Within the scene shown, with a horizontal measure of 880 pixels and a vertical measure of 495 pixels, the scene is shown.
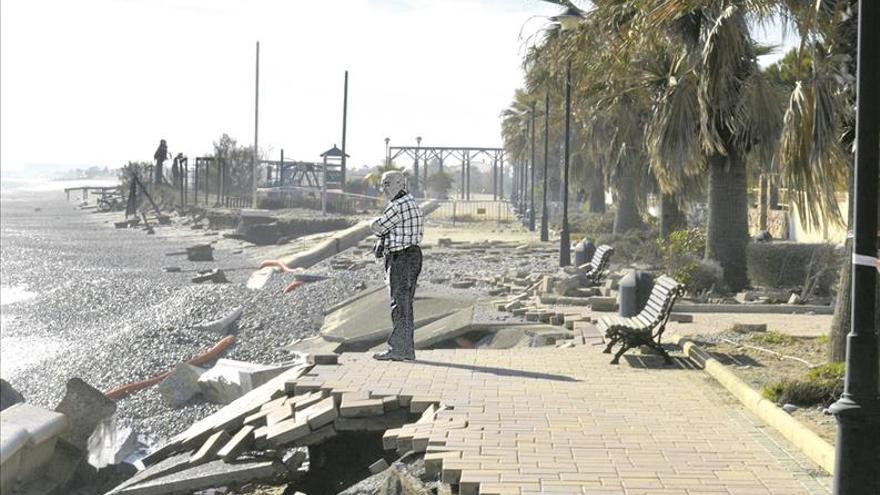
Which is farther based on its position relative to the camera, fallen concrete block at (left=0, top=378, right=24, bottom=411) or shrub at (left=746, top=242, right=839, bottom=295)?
shrub at (left=746, top=242, right=839, bottom=295)

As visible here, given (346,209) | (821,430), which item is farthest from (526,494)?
(346,209)

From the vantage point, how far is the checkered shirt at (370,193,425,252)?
1024 cm

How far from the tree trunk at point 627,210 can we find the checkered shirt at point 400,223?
22.3 meters

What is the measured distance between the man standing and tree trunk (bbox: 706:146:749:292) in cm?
957

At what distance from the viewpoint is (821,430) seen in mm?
7633

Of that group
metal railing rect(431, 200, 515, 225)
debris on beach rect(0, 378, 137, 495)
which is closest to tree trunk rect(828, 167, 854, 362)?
debris on beach rect(0, 378, 137, 495)

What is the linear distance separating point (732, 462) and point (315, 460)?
10.3 feet

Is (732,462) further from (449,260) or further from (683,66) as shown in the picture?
(449,260)

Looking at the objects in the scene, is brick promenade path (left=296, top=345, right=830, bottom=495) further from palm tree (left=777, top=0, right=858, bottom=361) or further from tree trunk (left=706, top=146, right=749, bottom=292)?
tree trunk (left=706, top=146, right=749, bottom=292)

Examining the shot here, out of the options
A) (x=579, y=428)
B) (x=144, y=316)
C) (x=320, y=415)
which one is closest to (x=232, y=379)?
(x=320, y=415)

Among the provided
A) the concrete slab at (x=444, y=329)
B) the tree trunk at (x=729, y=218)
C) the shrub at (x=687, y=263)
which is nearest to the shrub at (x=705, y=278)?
the shrub at (x=687, y=263)

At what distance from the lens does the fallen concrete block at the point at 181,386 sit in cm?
1334

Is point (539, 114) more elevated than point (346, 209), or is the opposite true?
point (539, 114)

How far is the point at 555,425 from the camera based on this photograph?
7.95 metres
